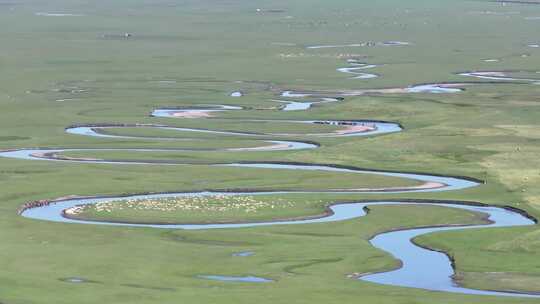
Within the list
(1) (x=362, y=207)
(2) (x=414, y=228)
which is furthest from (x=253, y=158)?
(2) (x=414, y=228)

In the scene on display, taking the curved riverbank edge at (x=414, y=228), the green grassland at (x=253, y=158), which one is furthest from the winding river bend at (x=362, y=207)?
the green grassland at (x=253, y=158)

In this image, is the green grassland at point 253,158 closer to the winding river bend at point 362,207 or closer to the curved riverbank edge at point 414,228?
the curved riverbank edge at point 414,228

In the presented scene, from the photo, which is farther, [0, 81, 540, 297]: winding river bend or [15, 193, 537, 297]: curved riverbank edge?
[0, 81, 540, 297]: winding river bend

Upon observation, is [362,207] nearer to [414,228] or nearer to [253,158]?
[414,228]

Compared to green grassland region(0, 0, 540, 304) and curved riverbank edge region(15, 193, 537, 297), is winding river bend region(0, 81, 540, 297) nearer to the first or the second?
curved riverbank edge region(15, 193, 537, 297)

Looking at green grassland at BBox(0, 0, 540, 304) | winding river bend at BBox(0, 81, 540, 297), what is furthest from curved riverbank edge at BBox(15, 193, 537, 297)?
green grassland at BBox(0, 0, 540, 304)

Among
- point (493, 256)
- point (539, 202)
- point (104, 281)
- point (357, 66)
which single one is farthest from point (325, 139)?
point (357, 66)

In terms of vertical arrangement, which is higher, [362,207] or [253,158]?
[362,207]

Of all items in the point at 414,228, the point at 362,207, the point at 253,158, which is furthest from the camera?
the point at 253,158

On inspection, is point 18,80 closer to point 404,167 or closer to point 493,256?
point 404,167
